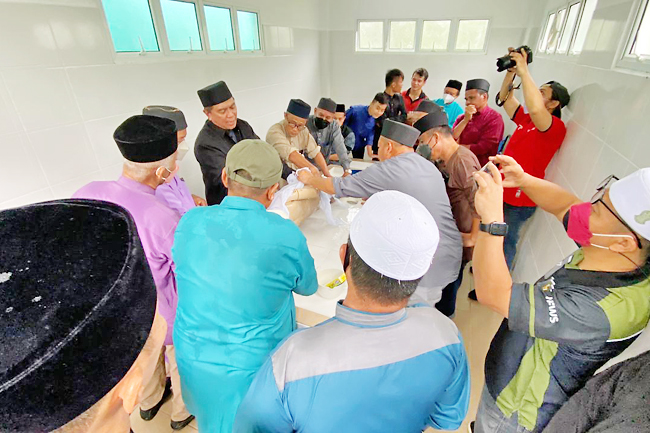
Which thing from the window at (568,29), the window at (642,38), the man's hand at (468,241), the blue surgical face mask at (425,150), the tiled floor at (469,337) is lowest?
the tiled floor at (469,337)

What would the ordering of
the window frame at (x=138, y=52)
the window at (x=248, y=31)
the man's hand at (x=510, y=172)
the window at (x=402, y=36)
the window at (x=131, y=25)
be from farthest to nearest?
the window at (x=402, y=36)
the window at (x=248, y=31)
the window at (x=131, y=25)
the window frame at (x=138, y=52)
the man's hand at (x=510, y=172)

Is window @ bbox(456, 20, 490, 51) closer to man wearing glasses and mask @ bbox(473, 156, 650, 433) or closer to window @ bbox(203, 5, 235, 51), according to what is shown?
window @ bbox(203, 5, 235, 51)

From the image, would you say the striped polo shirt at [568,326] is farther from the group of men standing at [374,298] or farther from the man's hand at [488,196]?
the man's hand at [488,196]

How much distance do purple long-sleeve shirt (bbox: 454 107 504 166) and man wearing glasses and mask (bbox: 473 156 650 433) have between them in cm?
205

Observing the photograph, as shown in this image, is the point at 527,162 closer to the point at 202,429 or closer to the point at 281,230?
the point at 281,230

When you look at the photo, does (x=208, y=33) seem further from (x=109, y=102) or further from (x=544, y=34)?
(x=544, y=34)

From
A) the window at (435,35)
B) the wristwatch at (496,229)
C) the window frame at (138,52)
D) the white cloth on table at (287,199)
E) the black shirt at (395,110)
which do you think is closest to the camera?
the wristwatch at (496,229)

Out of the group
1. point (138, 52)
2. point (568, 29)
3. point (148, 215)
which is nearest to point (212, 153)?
point (148, 215)

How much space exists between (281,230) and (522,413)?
110 cm

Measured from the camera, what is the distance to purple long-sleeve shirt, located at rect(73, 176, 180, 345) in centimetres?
124

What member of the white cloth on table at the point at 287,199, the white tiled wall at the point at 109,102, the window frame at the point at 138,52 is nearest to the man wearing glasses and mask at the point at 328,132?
the white cloth on table at the point at 287,199

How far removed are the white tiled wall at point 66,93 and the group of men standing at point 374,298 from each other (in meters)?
0.91

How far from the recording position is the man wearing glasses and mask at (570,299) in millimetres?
786

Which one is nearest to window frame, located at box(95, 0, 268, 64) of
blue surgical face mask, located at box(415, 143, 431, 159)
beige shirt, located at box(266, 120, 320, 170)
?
beige shirt, located at box(266, 120, 320, 170)
